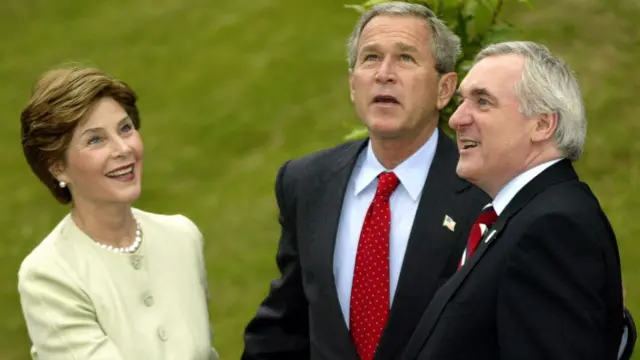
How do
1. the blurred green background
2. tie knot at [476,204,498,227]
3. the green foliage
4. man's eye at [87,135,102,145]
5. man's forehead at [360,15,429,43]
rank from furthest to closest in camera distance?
the blurred green background < the green foliage < man's forehead at [360,15,429,43] < man's eye at [87,135,102,145] < tie knot at [476,204,498,227]

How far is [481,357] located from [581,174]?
6.23m

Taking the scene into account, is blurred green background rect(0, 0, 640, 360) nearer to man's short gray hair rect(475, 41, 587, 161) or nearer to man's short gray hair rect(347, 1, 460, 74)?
man's short gray hair rect(347, 1, 460, 74)

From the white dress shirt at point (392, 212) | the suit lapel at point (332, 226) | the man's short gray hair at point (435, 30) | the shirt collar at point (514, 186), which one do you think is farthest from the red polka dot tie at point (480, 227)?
the man's short gray hair at point (435, 30)

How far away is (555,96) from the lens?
3.44m

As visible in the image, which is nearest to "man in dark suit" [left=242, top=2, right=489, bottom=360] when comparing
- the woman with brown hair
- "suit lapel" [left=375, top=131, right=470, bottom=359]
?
"suit lapel" [left=375, top=131, right=470, bottom=359]

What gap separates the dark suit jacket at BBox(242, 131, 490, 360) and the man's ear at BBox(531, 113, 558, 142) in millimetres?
802

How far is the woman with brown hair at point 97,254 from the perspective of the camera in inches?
155

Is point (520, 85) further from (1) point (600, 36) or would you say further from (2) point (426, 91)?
(1) point (600, 36)

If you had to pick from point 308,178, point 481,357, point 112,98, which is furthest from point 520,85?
point 112,98

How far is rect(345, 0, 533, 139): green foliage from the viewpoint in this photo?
15.1 feet

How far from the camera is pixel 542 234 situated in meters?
3.22

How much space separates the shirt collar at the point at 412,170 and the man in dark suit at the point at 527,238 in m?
0.59

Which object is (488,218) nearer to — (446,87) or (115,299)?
(446,87)

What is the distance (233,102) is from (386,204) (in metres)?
6.82
